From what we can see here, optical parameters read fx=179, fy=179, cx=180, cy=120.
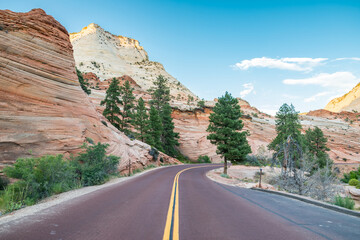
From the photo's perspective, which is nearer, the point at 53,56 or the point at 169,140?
the point at 53,56

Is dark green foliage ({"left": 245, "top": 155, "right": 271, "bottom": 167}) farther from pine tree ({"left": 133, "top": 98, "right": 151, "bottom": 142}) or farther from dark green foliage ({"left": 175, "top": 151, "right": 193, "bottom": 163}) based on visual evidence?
pine tree ({"left": 133, "top": 98, "right": 151, "bottom": 142})

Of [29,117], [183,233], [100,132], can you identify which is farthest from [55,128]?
[183,233]

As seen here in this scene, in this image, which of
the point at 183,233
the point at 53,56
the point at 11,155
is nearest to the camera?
the point at 183,233

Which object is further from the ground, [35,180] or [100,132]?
[100,132]

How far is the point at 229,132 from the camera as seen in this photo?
21.6 meters

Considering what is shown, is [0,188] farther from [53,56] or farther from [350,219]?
[350,219]

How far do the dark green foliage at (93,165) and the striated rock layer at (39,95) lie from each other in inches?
52.1

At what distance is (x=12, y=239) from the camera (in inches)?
130

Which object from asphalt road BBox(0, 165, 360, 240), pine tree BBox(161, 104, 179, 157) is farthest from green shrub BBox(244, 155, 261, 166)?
asphalt road BBox(0, 165, 360, 240)

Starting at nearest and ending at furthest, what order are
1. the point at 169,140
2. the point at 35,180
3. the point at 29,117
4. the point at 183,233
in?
1. the point at 183,233
2. the point at 35,180
3. the point at 29,117
4. the point at 169,140

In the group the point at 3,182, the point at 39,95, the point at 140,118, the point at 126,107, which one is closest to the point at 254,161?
the point at 140,118

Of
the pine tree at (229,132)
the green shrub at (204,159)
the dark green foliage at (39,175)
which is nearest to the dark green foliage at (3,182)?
the dark green foliage at (39,175)

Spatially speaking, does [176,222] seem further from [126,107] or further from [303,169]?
[126,107]

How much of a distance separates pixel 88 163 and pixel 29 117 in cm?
498
